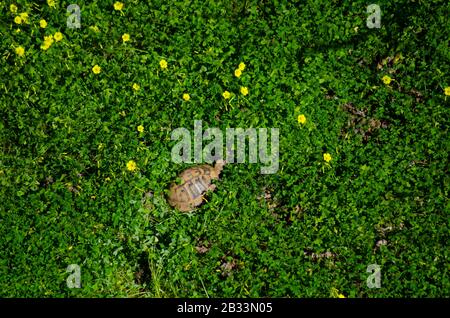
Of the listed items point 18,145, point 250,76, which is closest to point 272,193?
point 250,76

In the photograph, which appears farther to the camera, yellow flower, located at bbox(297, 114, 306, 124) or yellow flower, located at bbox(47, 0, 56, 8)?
yellow flower, located at bbox(47, 0, 56, 8)

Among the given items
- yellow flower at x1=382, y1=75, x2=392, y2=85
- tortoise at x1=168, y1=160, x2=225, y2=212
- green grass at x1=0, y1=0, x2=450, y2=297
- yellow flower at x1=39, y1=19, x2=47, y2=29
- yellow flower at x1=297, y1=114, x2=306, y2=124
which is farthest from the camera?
yellow flower at x1=39, y1=19, x2=47, y2=29

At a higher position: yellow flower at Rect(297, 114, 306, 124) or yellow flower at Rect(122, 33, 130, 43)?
yellow flower at Rect(122, 33, 130, 43)

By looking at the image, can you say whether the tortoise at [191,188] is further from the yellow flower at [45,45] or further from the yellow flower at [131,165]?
the yellow flower at [45,45]

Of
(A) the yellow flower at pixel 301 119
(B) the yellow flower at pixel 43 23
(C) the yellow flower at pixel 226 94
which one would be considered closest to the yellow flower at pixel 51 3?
(B) the yellow flower at pixel 43 23

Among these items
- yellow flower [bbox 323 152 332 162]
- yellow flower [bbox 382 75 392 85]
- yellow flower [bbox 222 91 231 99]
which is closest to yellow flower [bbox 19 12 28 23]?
yellow flower [bbox 222 91 231 99]

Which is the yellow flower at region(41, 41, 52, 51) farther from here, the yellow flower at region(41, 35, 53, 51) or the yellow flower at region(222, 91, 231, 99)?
the yellow flower at region(222, 91, 231, 99)
